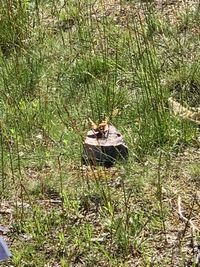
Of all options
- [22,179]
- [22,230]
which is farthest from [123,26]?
[22,230]

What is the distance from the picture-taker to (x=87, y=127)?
4379mm

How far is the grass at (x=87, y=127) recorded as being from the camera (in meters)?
3.43

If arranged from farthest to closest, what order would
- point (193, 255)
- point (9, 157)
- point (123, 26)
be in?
point (123, 26), point (9, 157), point (193, 255)

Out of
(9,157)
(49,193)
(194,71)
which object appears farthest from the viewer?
(194,71)

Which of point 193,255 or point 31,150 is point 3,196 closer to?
point 31,150

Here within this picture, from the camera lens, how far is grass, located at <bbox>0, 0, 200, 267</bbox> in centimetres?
343

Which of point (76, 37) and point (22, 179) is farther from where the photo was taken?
point (76, 37)

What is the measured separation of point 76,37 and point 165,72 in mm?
973

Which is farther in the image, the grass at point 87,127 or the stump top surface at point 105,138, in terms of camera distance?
the stump top surface at point 105,138

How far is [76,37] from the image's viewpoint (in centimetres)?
553

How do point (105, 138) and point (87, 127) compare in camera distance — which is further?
point (87, 127)

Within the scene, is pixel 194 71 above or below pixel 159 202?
above

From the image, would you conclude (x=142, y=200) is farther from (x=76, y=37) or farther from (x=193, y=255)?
(x=76, y=37)

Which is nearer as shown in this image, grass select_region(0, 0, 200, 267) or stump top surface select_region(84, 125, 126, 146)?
grass select_region(0, 0, 200, 267)
